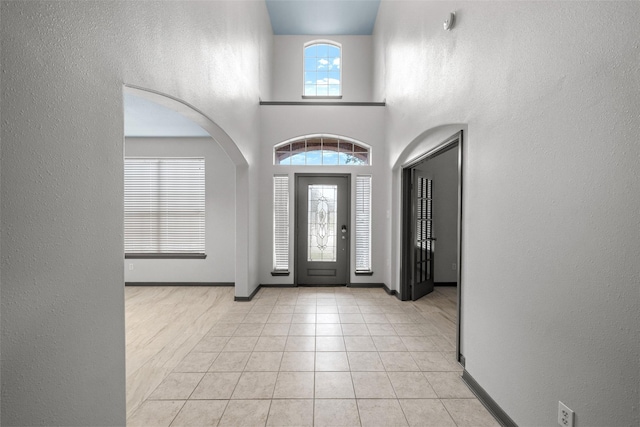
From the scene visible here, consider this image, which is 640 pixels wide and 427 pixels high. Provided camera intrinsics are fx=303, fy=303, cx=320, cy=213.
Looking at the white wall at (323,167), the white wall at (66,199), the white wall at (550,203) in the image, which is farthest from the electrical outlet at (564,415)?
the white wall at (323,167)

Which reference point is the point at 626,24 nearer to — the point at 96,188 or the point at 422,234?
the point at 96,188

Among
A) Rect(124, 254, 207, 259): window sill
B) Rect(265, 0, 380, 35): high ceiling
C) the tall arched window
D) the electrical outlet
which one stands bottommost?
the electrical outlet

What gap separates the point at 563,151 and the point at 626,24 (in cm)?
52

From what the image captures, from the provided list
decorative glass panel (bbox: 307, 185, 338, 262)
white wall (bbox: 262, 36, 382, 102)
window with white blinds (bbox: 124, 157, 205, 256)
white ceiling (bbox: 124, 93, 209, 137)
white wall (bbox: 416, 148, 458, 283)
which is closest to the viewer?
white ceiling (bbox: 124, 93, 209, 137)

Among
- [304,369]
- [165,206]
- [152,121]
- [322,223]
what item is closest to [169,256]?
[165,206]

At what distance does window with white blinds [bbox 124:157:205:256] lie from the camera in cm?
553

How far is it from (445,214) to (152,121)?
17.0 ft

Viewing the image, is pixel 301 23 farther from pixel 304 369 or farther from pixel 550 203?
pixel 304 369

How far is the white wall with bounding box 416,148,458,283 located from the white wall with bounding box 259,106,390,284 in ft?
3.70

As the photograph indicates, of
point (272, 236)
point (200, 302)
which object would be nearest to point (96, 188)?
point (200, 302)

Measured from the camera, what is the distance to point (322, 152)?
5391mm

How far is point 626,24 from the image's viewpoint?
3.83 feet

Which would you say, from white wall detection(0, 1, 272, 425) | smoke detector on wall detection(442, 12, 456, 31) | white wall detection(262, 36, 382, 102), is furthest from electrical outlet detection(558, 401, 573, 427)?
white wall detection(262, 36, 382, 102)

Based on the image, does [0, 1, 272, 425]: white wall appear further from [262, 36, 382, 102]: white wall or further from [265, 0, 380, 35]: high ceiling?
[262, 36, 382, 102]: white wall
